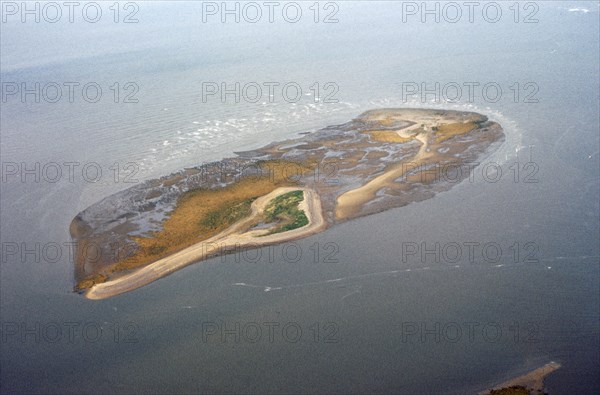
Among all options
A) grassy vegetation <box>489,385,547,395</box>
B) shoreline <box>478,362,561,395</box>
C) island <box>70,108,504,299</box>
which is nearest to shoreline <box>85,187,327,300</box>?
island <box>70,108,504,299</box>

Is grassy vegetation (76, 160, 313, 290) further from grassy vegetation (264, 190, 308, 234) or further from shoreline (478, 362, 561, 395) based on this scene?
shoreline (478, 362, 561, 395)

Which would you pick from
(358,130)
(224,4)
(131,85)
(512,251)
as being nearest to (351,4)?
(224,4)

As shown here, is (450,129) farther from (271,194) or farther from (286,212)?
(286,212)

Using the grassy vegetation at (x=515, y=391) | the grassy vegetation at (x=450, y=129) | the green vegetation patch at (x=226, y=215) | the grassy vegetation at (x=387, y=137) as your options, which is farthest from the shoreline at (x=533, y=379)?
the grassy vegetation at (x=387, y=137)

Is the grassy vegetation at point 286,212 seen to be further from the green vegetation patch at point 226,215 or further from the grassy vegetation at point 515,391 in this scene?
the grassy vegetation at point 515,391

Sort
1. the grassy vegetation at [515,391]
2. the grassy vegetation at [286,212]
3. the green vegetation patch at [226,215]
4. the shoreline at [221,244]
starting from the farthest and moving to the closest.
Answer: the green vegetation patch at [226,215] < the grassy vegetation at [286,212] < the shoreline at [221,244] < the grassy vegetation at [515,391]

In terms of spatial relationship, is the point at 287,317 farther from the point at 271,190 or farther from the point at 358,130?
the point at 358,130
